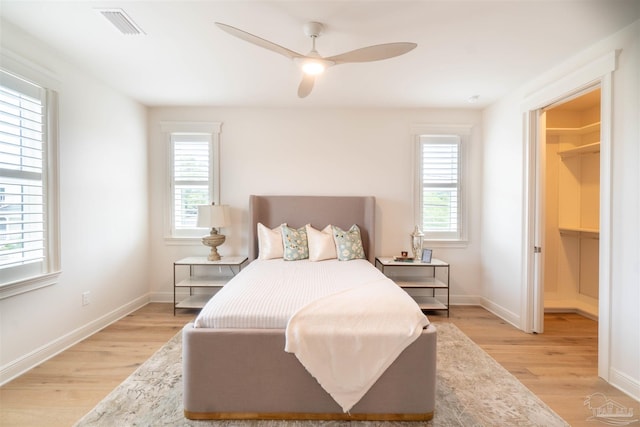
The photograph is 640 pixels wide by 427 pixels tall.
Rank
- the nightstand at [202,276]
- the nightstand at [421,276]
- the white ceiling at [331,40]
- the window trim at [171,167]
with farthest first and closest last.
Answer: the window trim at [171,167]
the nightstand at [421,276]
the nightstand at [202,276]
the white ceiling at [331,40]

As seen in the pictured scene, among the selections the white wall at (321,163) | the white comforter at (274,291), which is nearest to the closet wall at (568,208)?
the white wall at (321,163)

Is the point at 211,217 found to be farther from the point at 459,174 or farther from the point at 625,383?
the point at 625,383

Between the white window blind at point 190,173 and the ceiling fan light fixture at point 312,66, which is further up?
the ceiling fan light fixture at point 312,66

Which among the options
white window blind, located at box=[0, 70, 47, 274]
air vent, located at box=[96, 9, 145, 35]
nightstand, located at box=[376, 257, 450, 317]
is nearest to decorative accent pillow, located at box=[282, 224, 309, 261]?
nightstand, located at box=[376, 257, 450, 317]

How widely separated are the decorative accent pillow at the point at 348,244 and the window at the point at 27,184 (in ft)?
9.05

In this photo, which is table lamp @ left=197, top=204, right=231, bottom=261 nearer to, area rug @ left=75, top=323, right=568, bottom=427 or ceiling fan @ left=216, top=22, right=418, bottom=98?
area rug @ left=75, top=323, right=568, bottom=427

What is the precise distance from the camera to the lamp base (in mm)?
3921

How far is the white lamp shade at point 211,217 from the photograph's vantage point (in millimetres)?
3829

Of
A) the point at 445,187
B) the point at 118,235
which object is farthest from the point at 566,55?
the point at 118,235

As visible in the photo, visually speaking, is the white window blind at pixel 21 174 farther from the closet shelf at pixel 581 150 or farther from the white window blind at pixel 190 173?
the closet shelf at pixel 581 150

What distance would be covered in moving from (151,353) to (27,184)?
1.73m

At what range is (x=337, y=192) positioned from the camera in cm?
424

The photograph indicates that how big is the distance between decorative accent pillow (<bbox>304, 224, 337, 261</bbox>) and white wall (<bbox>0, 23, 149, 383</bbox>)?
2247 millimetres

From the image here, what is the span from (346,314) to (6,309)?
252cm
